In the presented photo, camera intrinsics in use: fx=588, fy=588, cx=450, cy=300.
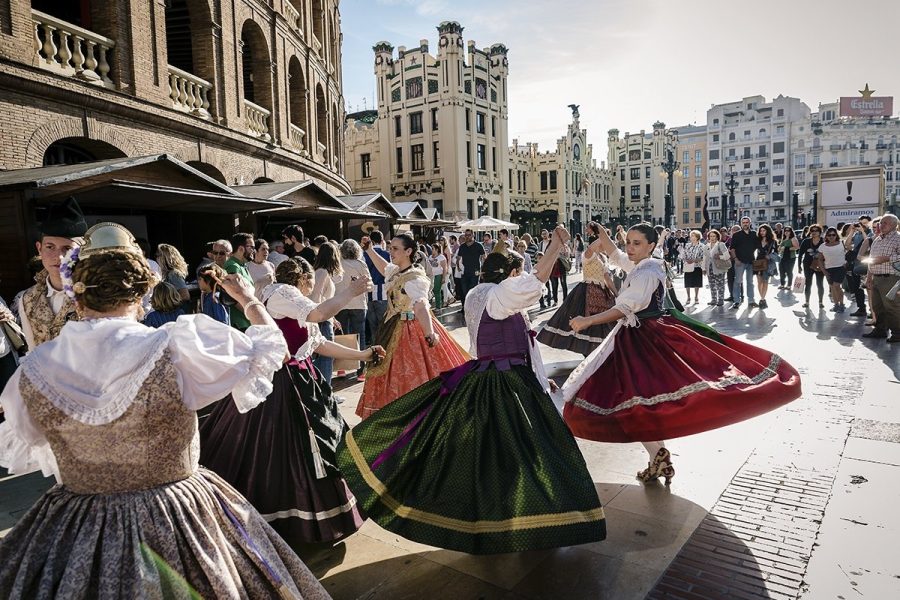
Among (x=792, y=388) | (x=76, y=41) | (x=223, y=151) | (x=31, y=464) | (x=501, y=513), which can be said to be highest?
(x=76, y=41)

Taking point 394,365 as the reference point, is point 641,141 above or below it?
above

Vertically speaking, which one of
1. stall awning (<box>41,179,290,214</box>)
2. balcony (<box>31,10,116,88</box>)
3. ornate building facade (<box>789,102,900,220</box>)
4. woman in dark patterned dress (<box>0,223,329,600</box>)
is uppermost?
ornate building facade (<box>789,102,900,220</box>)

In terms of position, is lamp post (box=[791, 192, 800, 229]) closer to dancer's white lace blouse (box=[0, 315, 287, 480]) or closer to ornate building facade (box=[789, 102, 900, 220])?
dancer's white lace blouse (box=[0, 315, 287, 480])

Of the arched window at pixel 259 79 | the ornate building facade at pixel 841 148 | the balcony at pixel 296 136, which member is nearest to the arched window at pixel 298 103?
the balcony at pixel 296 136

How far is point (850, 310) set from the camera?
13.1 metres

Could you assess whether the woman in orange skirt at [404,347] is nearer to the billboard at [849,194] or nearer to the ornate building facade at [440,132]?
the billboard at [849,194]

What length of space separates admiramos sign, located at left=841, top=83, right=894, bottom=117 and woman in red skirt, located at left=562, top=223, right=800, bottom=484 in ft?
301

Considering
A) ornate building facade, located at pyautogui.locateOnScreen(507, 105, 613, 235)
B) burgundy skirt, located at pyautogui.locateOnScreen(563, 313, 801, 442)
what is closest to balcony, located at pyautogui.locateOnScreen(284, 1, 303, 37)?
burgundy skirt, located at pyautogui.locateOnScreen(563, 313, 801, 442)

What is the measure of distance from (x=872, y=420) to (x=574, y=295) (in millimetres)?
4261

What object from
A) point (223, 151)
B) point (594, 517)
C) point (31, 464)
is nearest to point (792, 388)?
point (594, 517)

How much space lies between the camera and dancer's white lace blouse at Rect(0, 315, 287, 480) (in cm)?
196

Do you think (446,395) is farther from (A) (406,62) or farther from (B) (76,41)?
(A) (406,62)

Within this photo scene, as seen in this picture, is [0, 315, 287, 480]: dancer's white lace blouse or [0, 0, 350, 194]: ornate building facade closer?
[0, 315, 287, 480]: dancer's white lace blouse

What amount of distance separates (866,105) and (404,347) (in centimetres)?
9421
